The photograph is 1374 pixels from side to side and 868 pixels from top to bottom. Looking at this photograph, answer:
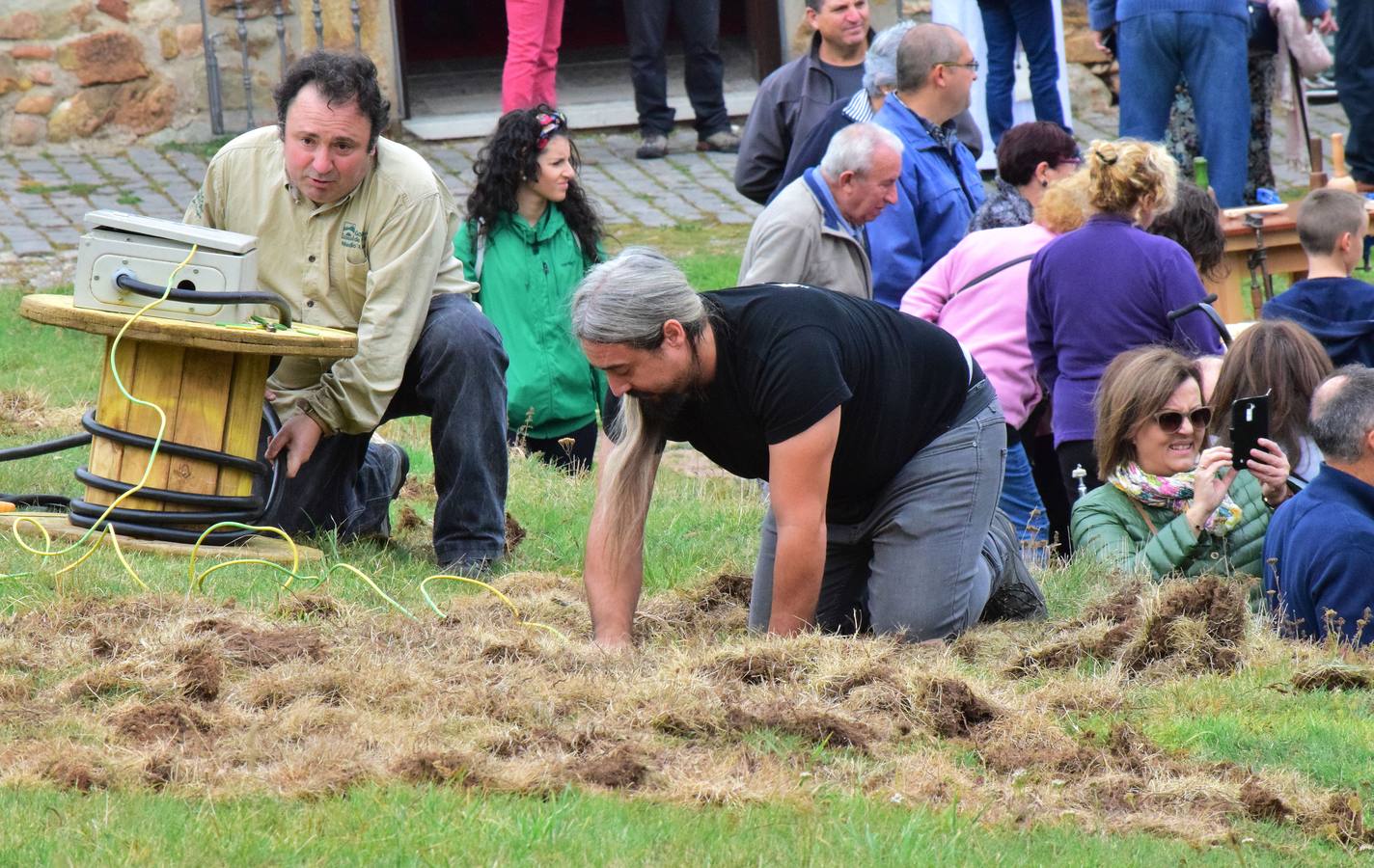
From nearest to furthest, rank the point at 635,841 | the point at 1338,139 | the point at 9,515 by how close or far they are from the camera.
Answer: the point at 635,841
the point at 9,515
the point at 1338,139

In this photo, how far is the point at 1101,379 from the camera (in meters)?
5.98

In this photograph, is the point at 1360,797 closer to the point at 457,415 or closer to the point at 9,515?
the point at 457,415

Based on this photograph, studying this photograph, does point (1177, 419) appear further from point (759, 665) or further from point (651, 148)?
point (651, 148)

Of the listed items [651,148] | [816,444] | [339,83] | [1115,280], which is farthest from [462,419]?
[651,148]

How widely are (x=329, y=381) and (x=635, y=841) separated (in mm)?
2647

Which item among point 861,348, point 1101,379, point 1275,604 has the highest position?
point 861,348

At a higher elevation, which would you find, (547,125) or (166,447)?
(547,125)

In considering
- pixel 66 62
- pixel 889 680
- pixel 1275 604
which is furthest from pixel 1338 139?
pixel 66 62

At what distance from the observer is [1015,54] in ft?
37.9

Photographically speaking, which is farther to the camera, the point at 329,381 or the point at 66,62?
the point at 66,62

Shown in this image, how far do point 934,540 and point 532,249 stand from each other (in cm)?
285

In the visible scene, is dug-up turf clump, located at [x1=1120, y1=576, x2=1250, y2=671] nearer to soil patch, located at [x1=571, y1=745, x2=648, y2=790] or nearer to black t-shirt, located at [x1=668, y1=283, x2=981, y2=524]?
black t-shirt, located at [x1=668, y1=283, x2=981, y2=524]

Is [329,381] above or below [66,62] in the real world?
below

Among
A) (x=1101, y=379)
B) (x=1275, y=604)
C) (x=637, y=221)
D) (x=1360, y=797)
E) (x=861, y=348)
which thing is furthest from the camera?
(x=637, y=221)
